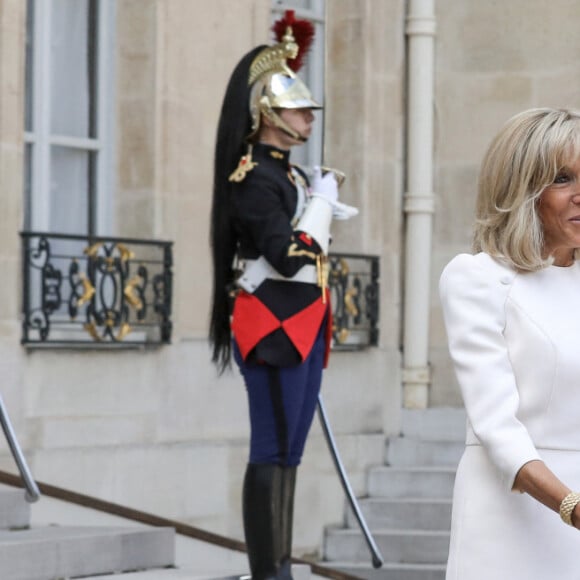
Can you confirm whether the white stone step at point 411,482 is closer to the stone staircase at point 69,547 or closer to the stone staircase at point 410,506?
the stone staircase at point 410,506

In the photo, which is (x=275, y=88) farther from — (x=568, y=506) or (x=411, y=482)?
(x=411, y=482)

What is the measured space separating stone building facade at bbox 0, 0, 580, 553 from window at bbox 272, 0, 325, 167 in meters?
0.06

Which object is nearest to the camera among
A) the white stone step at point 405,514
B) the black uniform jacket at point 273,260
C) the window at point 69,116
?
the black uniform jacket at point 273,260

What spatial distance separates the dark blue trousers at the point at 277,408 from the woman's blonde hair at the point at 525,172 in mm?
2460

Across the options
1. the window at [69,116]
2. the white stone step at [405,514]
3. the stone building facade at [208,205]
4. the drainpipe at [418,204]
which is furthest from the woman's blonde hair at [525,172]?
the drainpipe at [418,204]

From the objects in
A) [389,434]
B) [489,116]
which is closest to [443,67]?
[489,116]

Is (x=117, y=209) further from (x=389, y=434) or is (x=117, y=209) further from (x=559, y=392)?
(x=559, y=392)

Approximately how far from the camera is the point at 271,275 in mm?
5727

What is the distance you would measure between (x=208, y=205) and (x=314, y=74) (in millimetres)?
1674

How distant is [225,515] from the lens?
8.41 metres

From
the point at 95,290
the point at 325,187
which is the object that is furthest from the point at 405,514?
the point at 325,187

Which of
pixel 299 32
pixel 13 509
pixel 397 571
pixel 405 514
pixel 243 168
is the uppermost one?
pixel 299 32

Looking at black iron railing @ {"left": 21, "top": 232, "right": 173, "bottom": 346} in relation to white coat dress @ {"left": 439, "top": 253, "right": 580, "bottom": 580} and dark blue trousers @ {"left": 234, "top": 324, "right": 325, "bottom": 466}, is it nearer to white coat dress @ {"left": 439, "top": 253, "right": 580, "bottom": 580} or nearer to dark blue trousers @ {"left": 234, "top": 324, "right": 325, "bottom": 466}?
dark blue trousers @ {"left": 234, "top": 324, "right": 325, "bottom": 466}

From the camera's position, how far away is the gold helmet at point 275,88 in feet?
18.7
